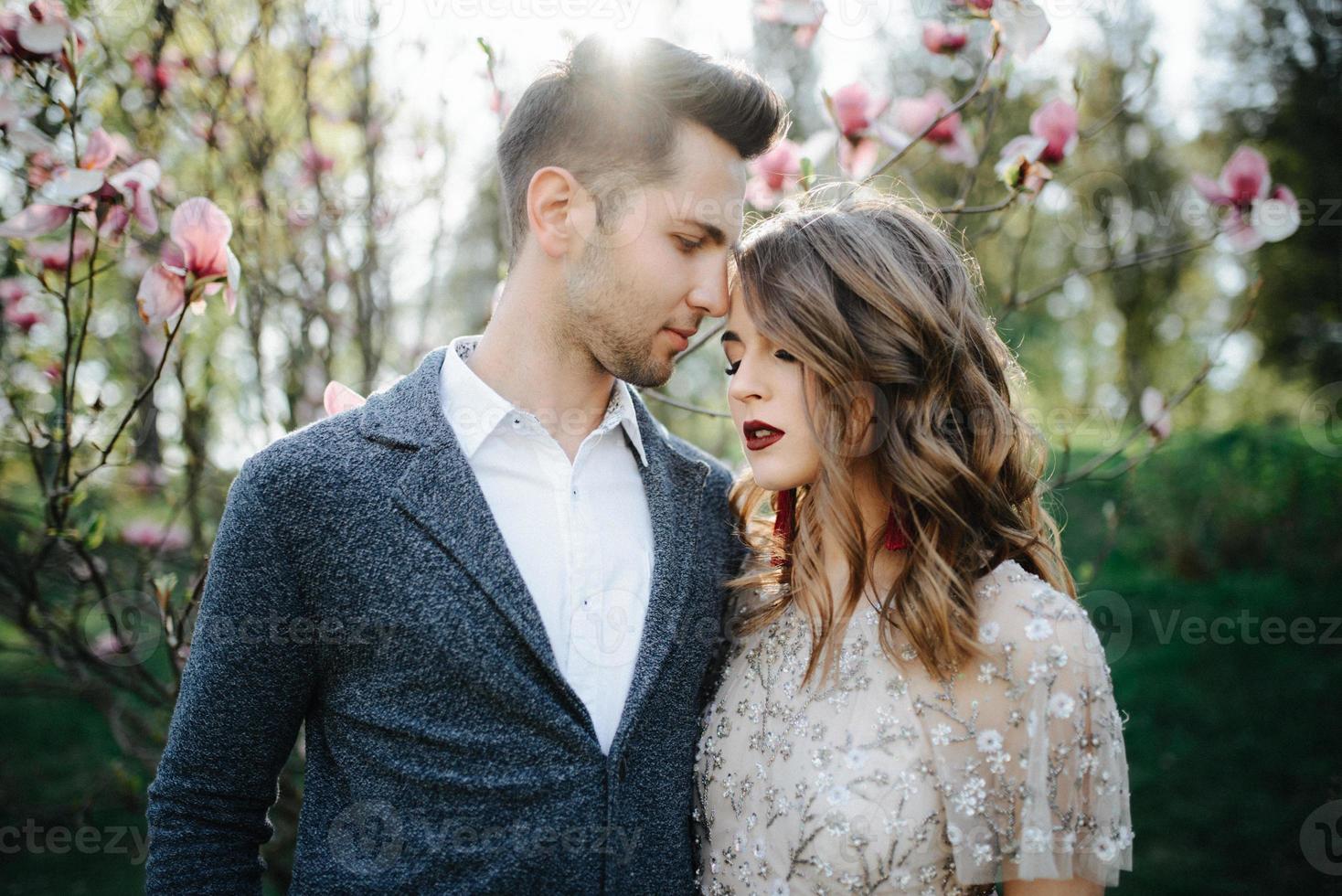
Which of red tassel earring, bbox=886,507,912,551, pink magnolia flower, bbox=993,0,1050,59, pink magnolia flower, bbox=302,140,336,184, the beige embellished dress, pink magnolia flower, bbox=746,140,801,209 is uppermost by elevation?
pink magnolia flower, bbox=302,140,336,184

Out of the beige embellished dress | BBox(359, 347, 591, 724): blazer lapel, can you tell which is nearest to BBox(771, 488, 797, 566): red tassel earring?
the beige embellished dress

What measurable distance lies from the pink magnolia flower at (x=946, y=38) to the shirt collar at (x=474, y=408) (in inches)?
50.4

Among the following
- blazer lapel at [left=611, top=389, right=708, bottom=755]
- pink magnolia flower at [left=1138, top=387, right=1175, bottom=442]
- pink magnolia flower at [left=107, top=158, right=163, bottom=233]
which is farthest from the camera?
pink magnolia flower at [left=1138, top=387, right=1175, bottom=442]

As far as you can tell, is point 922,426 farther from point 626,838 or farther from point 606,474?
point 626,838

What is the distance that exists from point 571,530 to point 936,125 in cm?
145

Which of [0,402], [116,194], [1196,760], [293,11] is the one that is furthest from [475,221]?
[1196,760]

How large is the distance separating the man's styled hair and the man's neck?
216 millimetres

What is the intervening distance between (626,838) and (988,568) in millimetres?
825

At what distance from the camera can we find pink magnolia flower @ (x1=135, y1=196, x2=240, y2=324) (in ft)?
5.38

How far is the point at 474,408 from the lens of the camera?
1794 mm

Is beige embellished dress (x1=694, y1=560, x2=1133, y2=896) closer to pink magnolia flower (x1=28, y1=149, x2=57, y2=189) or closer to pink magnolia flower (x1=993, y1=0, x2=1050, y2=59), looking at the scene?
pink magnolia flower (x1=993, y1=0, x2=1050, y2=59)

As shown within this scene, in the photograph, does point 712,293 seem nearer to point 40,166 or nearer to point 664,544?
point 664,544

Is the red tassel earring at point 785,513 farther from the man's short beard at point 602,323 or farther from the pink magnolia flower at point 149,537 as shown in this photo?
the pink magnolia flower at point 149,537

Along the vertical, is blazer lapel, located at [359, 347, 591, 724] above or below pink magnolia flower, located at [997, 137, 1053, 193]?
below
